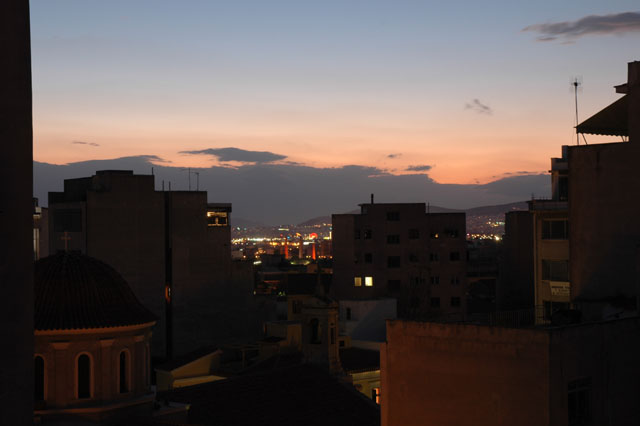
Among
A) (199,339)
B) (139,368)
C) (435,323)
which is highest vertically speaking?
(435,323)

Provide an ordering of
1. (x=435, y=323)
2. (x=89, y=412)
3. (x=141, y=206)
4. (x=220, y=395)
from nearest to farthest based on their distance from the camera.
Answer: (x=435, y=323) → (x=89, y=412) → (x=220, y=395) → (x=141, y=206)

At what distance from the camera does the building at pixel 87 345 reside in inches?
1028

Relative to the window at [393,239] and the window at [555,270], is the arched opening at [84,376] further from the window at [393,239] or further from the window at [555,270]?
the window at [393,239]

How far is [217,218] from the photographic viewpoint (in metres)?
77.3

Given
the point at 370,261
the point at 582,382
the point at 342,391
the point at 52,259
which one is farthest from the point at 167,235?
the point at 582,382

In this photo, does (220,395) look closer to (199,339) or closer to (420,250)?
(199,339)

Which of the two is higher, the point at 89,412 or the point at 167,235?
the point at 167,235

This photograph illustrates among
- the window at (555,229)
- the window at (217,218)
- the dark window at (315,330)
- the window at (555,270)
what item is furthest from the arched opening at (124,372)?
the window at (217,218)

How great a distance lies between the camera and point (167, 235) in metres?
69.4

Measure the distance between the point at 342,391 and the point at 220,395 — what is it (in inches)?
205

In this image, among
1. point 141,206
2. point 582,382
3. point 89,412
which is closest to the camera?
point 582,382

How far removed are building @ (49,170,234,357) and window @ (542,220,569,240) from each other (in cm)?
3582

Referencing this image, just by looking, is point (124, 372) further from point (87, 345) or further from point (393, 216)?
point (393, 216)

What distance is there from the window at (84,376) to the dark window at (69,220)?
41223 millimetres
